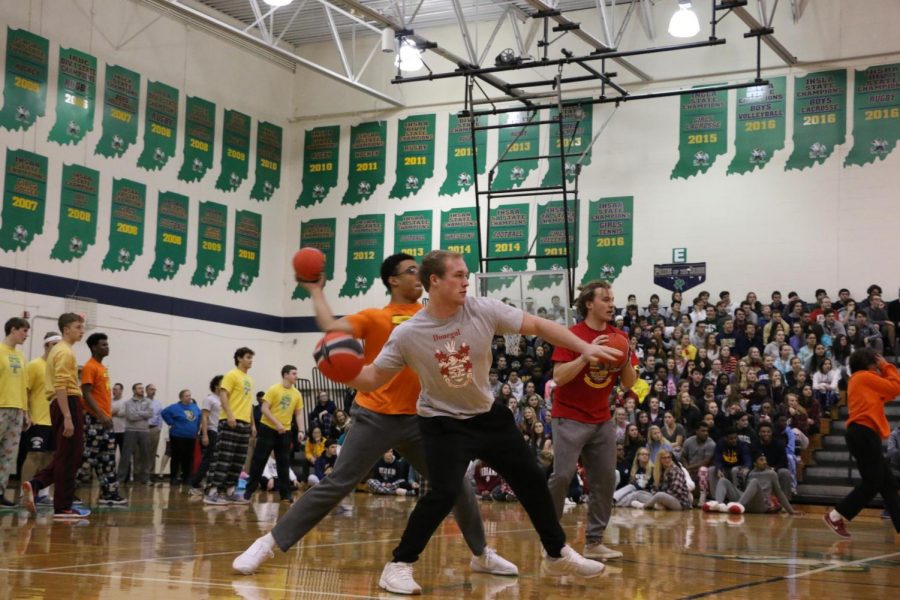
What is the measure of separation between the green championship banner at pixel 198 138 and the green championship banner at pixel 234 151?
41 cm

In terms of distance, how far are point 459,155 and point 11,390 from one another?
51.9 ft

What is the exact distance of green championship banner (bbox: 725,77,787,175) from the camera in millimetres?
21922

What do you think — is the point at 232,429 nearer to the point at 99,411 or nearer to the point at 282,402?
the point at 282,402

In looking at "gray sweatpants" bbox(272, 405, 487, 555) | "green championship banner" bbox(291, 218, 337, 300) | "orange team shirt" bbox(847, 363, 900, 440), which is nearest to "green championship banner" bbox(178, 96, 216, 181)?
"green championship banner" bbox(291, 218, 337, 300)

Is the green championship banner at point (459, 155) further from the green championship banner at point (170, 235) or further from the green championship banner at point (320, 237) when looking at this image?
the green championship banner at point (170, 235)

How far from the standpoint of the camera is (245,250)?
25.4 metres

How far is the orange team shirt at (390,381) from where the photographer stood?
19.5ft

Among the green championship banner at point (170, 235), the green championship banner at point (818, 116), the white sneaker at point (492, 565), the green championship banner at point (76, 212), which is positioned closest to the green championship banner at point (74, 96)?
the green championship banner at point (76, 212)

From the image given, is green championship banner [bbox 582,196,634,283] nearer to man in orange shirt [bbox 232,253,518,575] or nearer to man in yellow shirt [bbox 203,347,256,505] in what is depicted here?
man in yellow shirt [bbox 203,347,256,505]

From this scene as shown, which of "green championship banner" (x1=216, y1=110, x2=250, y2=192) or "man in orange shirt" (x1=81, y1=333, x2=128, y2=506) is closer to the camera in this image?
"man in orange shirt" (x1=81, y1=333, x2=128, y2=506)

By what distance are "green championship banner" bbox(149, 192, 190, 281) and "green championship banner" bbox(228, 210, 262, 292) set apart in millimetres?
1614

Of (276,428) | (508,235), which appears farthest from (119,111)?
(276,428)

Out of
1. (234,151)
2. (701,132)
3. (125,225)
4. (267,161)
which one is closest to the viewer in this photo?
(125,225)

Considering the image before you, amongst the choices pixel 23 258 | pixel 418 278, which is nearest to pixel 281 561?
pixel 418 278
